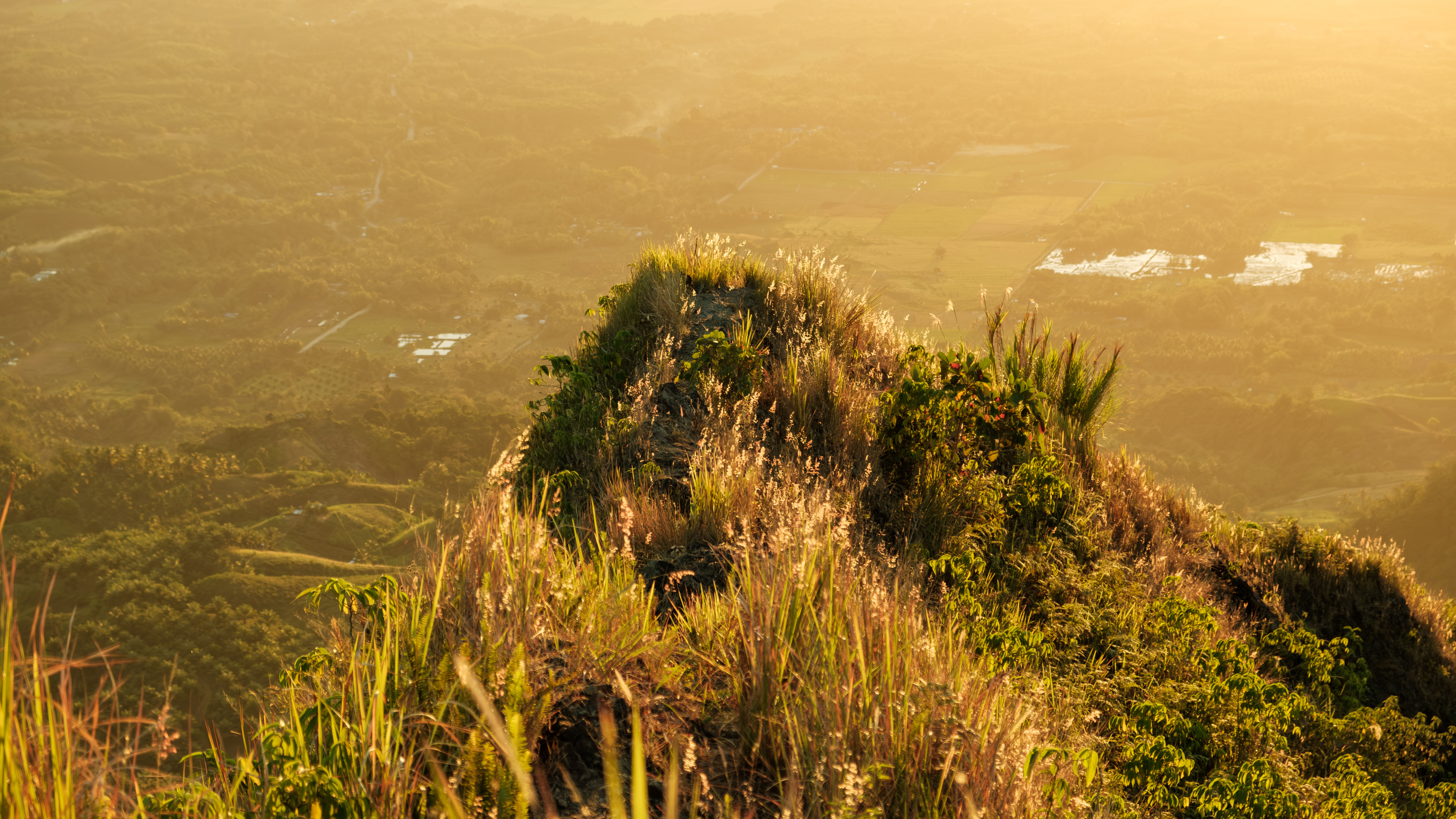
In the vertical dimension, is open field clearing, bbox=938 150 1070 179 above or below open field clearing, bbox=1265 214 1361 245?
above

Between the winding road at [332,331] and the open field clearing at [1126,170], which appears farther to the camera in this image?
the open field clearing at [1126,170]

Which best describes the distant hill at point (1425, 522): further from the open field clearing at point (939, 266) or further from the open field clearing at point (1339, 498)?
the open field clearing at point (939, 266)

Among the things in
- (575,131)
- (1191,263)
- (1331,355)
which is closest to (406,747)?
(1331,355)

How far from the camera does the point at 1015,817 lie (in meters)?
2.29

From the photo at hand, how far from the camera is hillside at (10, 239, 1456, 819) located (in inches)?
89.7

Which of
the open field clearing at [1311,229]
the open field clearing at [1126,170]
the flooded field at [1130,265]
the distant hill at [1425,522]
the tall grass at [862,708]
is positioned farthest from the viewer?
the open field clearing at [1126,170]

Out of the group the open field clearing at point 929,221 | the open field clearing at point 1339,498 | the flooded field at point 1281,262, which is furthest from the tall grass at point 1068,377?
the flooded field at point 1281,262

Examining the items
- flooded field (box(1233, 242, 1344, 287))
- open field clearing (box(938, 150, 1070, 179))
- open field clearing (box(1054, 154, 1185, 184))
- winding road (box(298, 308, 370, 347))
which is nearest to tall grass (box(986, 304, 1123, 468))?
winding road (box(298, 308, 370, 347))

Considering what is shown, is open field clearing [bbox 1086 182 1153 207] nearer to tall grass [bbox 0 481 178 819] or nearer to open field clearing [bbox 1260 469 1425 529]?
open field clearing [bbox 1260 469 1425 529]

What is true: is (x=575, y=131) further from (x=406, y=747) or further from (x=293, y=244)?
(x=406, y=747)

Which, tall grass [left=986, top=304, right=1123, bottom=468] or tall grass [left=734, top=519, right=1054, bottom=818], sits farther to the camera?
tall grass [left=986, top=304, right=1123, bottom=468]

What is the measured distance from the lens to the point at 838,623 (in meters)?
2.62

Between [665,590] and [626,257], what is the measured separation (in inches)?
4454

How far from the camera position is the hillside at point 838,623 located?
2277 millimetres
